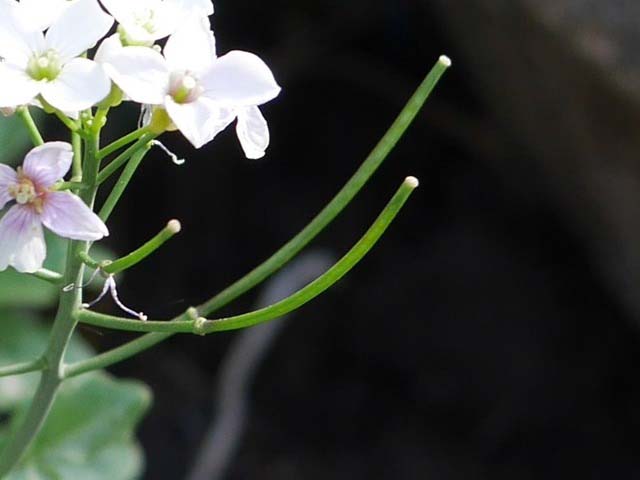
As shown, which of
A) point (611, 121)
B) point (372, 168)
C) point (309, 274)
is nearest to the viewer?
point (372, 168)

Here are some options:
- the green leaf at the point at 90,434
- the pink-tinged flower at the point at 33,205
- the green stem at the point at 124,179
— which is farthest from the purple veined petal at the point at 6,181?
the green leaf at the point at 90,434

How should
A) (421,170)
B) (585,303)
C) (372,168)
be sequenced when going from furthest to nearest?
(421,170), (585,303), (372,168)

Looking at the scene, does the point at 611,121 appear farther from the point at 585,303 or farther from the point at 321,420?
the point at 321,420

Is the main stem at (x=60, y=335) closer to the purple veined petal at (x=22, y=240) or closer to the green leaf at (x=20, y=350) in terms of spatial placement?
the purple veined petal at (x=22, y=240)

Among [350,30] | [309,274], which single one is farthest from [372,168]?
[350,30]

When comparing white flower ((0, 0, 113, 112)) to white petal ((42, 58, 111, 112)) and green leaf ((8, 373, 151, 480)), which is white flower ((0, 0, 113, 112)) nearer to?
white petal ((42, 58, 111, 112))

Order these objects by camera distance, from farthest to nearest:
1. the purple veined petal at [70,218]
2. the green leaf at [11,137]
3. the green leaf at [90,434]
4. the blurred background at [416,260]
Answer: the blurred background at [416,260]
the green leaf at [11,137]
the green leaf at [90,434]
the purple veined petal at [70,218]

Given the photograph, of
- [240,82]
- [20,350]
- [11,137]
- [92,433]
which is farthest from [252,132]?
[20,350]
